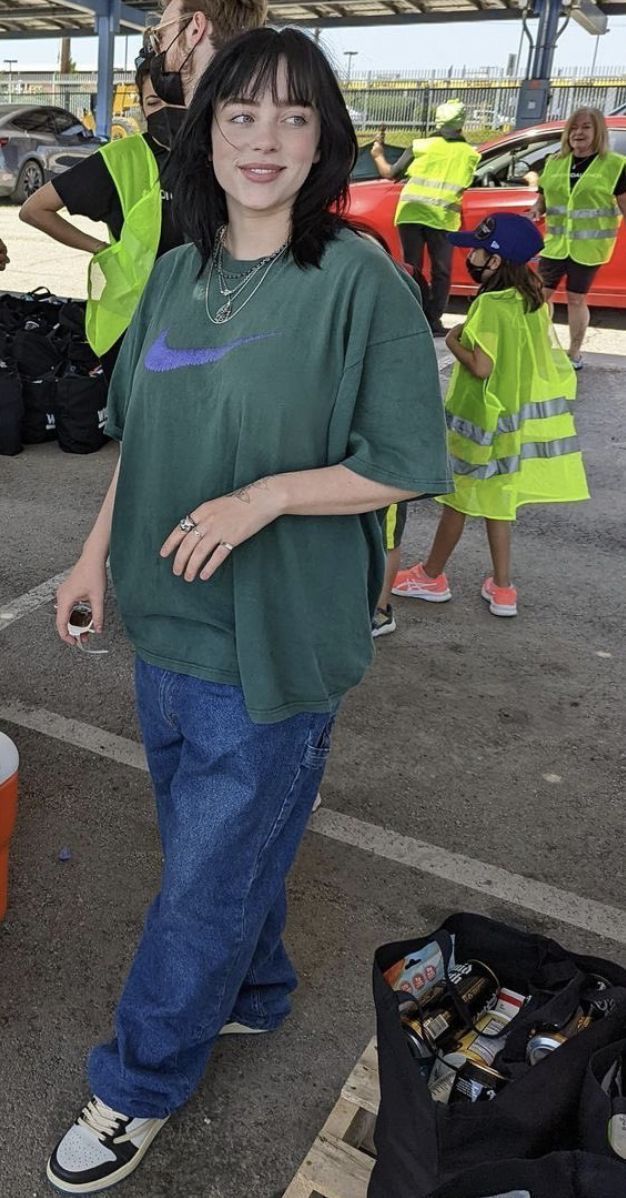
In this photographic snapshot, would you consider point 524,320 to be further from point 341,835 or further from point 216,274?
point 216,274

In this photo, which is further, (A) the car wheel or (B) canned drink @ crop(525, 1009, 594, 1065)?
(A) the car wheel

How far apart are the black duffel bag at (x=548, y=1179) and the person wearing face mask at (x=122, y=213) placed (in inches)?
112

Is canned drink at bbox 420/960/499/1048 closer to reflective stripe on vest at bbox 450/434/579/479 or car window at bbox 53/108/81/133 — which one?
reflective stripe on vest at bbox 450/434/579/479

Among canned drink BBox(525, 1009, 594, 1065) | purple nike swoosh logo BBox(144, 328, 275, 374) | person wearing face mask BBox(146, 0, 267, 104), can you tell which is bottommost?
canned drink BBox(525, 1009, 594, 1065)

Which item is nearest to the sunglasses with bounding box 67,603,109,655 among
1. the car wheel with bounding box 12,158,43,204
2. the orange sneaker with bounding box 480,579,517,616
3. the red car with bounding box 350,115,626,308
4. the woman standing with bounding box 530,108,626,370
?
the orange sneaker with bounding box 480,579,517,616

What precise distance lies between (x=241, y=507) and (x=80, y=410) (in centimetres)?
460

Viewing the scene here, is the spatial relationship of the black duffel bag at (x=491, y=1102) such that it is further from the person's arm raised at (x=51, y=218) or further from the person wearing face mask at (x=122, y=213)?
the person's arm raised at (x=51, y=218)

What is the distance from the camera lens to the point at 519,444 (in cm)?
391

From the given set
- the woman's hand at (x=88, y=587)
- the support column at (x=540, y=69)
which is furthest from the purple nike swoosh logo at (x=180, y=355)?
the support column at (x=540, y=69)

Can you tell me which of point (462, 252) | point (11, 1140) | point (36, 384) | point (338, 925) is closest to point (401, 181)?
point (462, 252)

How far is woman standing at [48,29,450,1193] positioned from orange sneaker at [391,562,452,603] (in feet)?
8.44

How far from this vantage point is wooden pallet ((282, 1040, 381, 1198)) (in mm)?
1640

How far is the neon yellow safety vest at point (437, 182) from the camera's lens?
25.4 feet

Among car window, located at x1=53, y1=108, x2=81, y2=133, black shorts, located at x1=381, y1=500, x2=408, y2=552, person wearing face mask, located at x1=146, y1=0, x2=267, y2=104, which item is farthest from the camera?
car window, located at x1=53, y1=108, x2=81, y2=133
